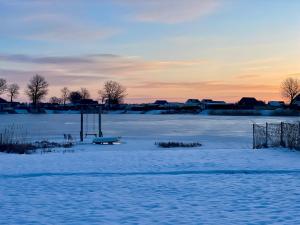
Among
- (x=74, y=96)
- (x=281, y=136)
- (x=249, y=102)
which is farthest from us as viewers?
(x=74, y=96)

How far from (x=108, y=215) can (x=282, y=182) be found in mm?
6016

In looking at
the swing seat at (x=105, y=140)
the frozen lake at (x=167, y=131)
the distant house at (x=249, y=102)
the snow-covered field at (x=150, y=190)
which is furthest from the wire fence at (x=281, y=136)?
the distant house at (x=249, y=102)

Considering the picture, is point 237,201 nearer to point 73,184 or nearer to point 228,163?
point 73,184

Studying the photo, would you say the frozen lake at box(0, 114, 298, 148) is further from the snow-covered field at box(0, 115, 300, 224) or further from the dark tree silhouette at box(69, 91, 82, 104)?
the dark tree silhouette at box(69, 91, 82, 104)

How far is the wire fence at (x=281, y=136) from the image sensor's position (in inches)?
997

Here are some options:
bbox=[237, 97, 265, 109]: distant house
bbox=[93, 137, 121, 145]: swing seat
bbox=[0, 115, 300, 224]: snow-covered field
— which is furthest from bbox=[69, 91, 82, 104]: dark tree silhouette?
bbox=[0, 115, 300, 224]: snow-covered field

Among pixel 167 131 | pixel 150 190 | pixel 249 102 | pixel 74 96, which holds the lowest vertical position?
pixel 167 131

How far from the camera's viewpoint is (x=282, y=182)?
1434 centimetres

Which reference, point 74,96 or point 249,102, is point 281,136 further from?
point 74,96

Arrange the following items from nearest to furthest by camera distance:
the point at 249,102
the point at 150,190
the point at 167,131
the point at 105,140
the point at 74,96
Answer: the point at 150,190 < the point at 105,140 < the point at 167,131 < the point at 249,102 < the point at 74,96

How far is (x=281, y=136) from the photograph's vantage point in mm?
27219

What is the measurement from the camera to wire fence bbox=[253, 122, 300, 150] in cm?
2534

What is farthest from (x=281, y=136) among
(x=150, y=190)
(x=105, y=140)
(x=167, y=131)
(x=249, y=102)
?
(x=249, y=102)

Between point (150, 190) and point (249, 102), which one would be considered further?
point (249, 102)
